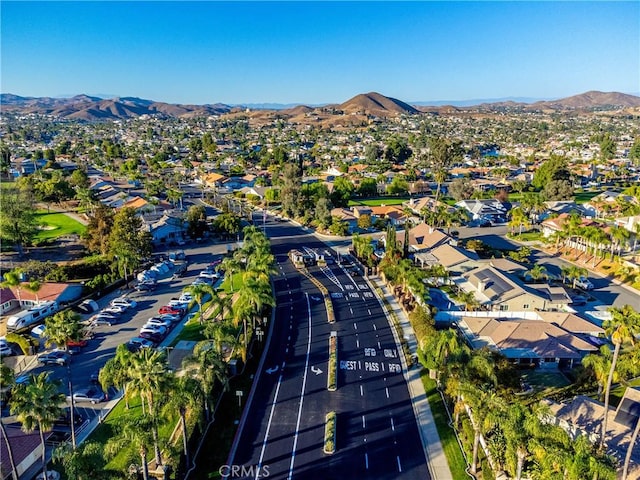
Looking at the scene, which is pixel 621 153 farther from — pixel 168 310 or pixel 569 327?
pixel 168 310

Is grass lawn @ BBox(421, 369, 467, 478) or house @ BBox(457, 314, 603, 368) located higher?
house @ BBox(457, 314, 603, 368)

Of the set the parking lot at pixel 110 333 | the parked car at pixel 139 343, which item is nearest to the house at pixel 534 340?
the parked car at pixel 139 343

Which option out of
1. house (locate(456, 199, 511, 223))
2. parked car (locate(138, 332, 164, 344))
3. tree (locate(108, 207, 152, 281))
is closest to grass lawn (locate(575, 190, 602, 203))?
house (locate(456, 199, 511, 223))

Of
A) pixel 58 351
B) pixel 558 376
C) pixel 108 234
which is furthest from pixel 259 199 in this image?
pixel 558 376

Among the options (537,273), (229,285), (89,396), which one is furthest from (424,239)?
(89,396)

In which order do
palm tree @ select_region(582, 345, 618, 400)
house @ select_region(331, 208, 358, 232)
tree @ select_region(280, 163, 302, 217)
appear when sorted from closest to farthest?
palm tree @ select_region(582, 345, 618, 400) → house @ select_region(331, 208, 358, 232) → tree @ select_region(280, 163, 302, 217)

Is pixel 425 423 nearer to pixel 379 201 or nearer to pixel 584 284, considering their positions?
pixel 584 284

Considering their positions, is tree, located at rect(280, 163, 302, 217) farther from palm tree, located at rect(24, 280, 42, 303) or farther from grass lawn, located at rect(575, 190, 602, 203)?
grass lawn, located at rect(575, 190, 602, 203)
